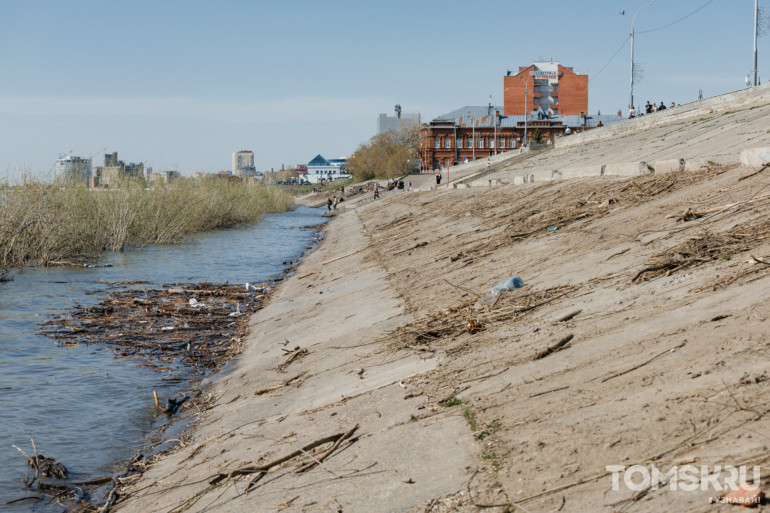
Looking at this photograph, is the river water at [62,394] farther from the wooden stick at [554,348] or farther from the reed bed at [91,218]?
the wooden stick at [554,348]

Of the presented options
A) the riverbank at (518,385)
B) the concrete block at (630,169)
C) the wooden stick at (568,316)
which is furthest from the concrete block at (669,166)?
the wooden stick at (568,316)

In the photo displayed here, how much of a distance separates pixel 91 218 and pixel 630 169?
23.5 meters

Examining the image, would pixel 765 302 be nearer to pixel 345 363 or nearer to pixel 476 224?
pixel 345 363

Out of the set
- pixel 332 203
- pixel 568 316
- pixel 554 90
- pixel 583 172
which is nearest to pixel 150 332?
pixel 568 316

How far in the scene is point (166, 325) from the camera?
15008 millimetres

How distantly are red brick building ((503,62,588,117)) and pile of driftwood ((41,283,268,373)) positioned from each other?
94.2 m

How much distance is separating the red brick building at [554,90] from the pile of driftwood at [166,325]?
94158 mm

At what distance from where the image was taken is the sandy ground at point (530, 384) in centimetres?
431

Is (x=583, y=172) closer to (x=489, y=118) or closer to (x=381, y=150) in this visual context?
(x=489, y=118)

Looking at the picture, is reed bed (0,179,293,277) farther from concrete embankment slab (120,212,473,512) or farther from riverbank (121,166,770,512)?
concrete embankment slab (120,212,473,512)

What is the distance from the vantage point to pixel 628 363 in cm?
551

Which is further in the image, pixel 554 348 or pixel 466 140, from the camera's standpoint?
pixel 466 140

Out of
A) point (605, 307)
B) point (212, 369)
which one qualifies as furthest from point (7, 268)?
point (605, 307)

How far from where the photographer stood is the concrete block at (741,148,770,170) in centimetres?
1077
